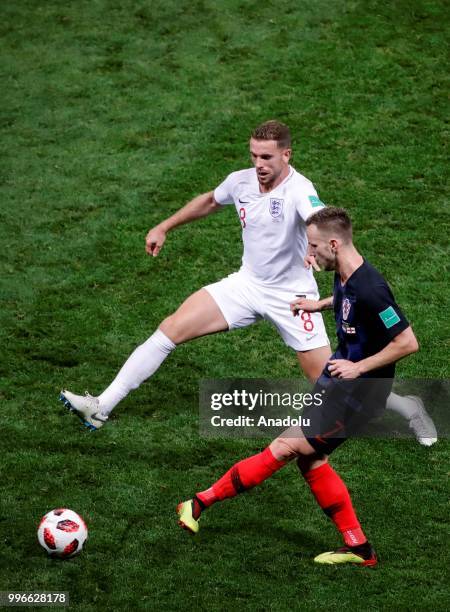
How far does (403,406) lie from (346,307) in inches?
81.8

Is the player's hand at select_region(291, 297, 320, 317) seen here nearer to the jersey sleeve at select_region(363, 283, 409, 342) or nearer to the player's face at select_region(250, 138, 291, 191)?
the jersey sleeve at select_region(363, 283, 409, 342)

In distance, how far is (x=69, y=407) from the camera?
26.2ft

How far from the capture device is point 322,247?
21.6 ft

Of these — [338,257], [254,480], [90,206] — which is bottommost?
[90,206]

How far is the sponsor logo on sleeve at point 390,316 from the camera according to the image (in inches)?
252

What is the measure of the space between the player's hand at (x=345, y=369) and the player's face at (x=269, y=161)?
198 centimetres

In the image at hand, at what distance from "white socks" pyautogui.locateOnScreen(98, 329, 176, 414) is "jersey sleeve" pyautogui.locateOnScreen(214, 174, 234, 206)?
112cm

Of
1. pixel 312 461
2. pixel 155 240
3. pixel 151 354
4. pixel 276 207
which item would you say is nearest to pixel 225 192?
pixel 276 207

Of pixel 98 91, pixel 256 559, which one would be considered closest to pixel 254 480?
pixel 256 559

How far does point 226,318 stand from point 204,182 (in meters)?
3.84

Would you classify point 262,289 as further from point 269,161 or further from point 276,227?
point 269,161

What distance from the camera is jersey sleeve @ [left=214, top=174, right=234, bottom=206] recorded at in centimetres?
835

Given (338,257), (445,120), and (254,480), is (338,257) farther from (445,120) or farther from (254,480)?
(445,120)

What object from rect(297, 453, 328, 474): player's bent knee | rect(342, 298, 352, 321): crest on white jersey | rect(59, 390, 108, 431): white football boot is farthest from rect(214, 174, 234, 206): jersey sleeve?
rect(297, 453, 328, 474): player's bent knee
